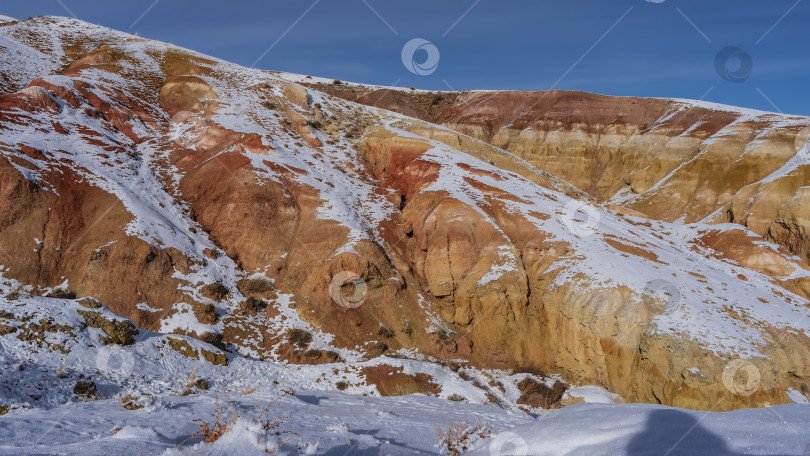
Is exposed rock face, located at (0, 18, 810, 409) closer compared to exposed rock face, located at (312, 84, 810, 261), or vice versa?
exposed rock face, located at (0, 18, 810, 409)

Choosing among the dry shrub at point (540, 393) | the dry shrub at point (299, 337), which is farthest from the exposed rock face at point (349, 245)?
the dry shrub at point (540, 393)

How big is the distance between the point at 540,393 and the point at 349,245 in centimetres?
1210

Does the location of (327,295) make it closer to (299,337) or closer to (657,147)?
(299,337)

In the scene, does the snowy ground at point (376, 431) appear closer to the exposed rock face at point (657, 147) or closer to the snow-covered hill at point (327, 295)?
the snow-covered hill at point (327, 295)

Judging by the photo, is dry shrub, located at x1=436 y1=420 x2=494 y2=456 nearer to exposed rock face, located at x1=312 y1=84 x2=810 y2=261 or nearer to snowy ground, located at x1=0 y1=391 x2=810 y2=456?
snowy ground, located at x1=0 y1=391 x2=810 y2=456

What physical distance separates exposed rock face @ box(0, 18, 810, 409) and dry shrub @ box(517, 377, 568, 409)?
138 cm

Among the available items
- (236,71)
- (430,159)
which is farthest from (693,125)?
(236,71)

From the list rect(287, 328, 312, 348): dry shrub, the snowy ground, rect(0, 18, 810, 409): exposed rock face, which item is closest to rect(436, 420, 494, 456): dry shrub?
the snowy ground

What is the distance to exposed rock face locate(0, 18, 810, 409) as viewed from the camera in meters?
17.0

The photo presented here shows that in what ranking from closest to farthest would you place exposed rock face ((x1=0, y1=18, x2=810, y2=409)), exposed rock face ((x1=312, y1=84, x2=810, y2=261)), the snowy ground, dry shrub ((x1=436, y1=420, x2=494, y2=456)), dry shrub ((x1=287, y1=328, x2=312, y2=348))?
the snowy ground, dry shrub ((x1=436, y1=420, x2=494, y2=456)), exposed rock face ((x1=0, y1=18, x2=810, y2=409)), dry shrub ((x1=287, y1=328, x2=312, y2=348)), exposed rock face ((x1=312, y1=84, x2=810, y2=261))

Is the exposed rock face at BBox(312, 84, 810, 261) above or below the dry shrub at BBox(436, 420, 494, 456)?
above

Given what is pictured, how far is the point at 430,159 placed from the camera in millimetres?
32031

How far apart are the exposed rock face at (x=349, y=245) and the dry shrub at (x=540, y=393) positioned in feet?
4.53

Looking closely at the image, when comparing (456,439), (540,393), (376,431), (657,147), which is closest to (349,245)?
(540,393)
